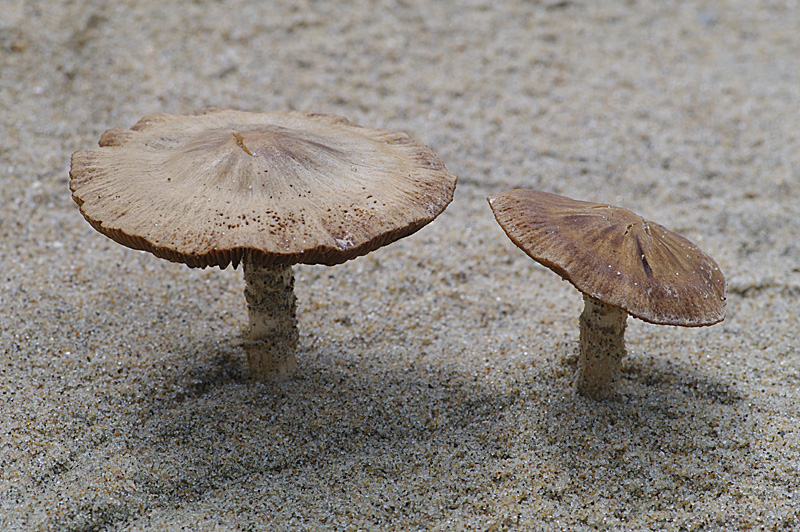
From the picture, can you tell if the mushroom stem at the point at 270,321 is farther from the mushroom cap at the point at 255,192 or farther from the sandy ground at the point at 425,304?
the mushroom cap at the point at 255,192

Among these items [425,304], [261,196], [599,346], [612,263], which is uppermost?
[261,196]

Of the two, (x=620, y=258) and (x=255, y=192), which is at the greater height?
(x=255, y=192)

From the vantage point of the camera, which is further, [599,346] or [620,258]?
[599,346]

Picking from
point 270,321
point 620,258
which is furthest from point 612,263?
point 270,321

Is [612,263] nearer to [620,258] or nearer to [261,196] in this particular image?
[620,258]

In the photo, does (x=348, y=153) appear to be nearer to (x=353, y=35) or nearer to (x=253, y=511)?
(x=253, y=511)

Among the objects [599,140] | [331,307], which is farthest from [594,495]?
[599,140]

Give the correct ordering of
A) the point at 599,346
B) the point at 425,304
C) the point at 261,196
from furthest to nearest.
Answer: the point at 425,304 → the point at 599,346 → the point at 261,196

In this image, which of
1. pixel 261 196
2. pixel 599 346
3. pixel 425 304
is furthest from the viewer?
pixel 425 304

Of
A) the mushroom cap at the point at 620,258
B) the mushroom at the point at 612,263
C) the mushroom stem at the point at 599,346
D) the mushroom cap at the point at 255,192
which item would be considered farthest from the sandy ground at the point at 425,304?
the mushroom cap at the point at 255,192
